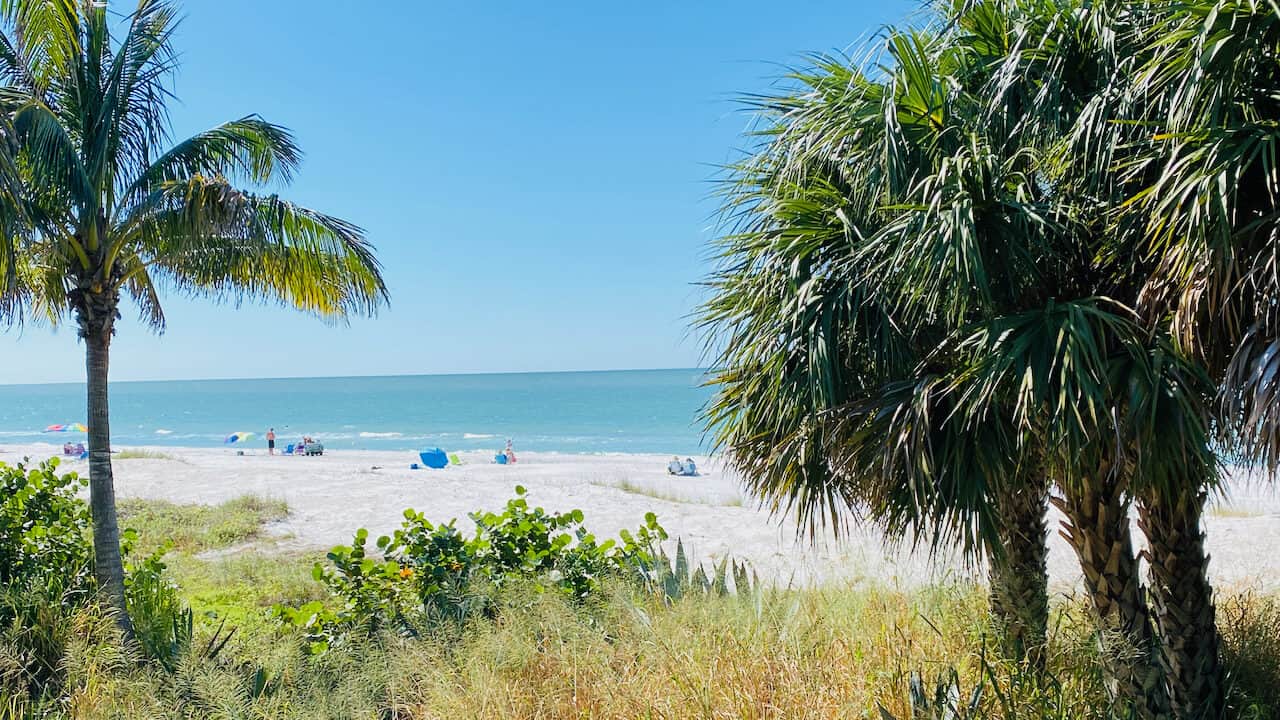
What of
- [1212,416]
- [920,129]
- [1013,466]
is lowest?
[1013,466]

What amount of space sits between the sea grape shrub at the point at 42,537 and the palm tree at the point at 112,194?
1.32 ft

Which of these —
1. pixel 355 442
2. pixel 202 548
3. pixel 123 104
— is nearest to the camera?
pixel 123 104

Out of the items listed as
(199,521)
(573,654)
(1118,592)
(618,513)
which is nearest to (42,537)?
(573,654)

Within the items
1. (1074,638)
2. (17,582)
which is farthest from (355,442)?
(1074,638)

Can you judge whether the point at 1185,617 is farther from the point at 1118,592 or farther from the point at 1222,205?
the point at 1222,205

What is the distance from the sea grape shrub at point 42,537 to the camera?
19.5 feet

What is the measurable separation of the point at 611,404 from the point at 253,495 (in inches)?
2661

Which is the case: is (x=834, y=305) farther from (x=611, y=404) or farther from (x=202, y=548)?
(x=611, y=404)

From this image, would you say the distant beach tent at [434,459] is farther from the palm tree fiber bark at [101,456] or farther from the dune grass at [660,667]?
the dune grass at [660,667]

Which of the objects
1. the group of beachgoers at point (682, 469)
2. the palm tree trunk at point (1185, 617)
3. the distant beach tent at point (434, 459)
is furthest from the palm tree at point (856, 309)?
the distant beach tent at point (434, 459)

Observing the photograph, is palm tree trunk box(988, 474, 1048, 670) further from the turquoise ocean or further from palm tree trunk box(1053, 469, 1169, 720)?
the turquoise ocean

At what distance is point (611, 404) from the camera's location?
82250 millimetres

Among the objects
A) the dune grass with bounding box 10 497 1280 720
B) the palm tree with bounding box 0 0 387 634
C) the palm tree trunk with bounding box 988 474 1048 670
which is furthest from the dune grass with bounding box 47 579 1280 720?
the palm tree with bounding box 0 0 387 634

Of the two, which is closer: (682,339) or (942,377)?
(942,377)
